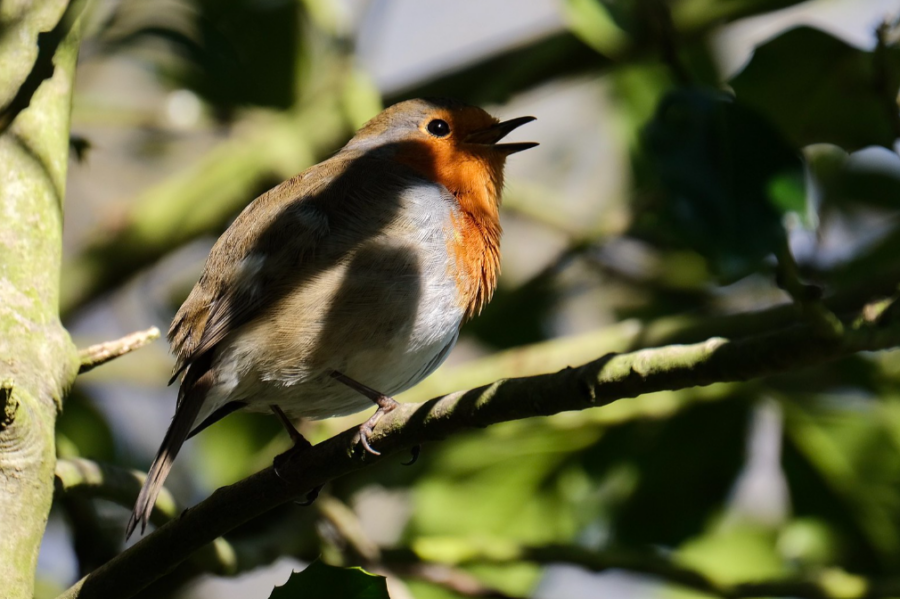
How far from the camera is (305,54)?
457cm

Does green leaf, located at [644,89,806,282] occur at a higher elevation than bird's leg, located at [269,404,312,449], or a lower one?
higher

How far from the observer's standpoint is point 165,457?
2551 mm

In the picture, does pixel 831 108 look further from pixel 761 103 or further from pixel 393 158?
pixel 393 158

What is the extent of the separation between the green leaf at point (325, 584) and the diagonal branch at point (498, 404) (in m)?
0.25

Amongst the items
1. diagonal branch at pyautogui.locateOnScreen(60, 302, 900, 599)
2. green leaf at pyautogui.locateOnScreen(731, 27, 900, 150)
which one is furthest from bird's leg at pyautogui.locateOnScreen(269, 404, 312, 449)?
green leaf at pyautogui.locateOnScreen(731, 27, 900, 150)

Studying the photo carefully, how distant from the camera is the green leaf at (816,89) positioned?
122 inches

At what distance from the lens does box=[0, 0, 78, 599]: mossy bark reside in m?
2.10

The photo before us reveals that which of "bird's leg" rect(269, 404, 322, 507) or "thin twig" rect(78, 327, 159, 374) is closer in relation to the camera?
"thin twig" rect(78, 327, 159, 374)

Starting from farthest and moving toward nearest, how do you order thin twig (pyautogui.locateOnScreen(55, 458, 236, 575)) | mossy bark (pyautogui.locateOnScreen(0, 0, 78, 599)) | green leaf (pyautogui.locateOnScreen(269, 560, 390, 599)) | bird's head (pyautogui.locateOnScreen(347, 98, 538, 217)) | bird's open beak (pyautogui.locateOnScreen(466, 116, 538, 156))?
bird's open beak (pyautogui.locateOnScreen(466, 116, 538, 156)) → bird's head (pyautogui.locateOnScreen(347, 98, 538, 217)) → thin twig (pyautogui.locateOnScreen(55, 458, 236, 575)) → mossy bark (pyautogui.locateOnScreen(0, 0, 78, 599)) → green leaf (pyautogui.locateOnScreen(269, 560, 390, 599))

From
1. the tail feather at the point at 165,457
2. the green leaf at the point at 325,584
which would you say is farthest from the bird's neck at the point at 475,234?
the green leaf at the point at 325,584

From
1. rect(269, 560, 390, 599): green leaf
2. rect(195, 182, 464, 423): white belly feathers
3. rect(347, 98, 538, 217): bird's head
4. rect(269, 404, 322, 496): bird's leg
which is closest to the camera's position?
rect(269, 560, 390, 599): green leaf

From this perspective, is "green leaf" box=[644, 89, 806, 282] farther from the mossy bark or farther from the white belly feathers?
the mossy bark

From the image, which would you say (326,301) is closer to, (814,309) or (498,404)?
(498,404)

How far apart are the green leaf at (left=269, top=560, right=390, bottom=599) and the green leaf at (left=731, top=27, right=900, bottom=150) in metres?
1.96
